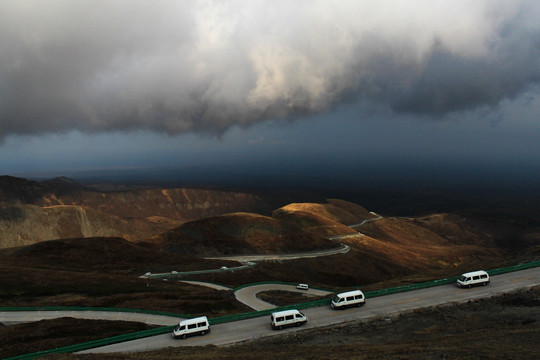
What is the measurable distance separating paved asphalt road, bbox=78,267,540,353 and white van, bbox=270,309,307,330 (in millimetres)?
681

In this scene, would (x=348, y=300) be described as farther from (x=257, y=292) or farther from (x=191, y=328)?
(x=257, y=292)

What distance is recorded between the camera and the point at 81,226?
646 feet

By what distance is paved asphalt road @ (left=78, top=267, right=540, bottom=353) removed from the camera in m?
31.3

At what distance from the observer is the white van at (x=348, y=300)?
3712cm

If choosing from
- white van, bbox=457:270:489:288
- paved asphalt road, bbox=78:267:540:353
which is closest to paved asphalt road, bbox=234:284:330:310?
paved asphalt road, bbox=78:267:540:353

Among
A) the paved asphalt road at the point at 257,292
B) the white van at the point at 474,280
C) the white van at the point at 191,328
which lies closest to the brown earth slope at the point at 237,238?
the paved asphalt road at the point at 257,292

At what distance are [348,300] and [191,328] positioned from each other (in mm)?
17846

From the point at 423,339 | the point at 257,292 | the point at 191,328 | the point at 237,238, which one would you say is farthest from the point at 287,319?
the point at 237,238

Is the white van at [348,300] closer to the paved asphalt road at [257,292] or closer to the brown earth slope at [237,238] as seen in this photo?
the paved asphalt road at [257,292]

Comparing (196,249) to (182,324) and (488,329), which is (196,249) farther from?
(488,329)

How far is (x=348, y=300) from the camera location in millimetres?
37500

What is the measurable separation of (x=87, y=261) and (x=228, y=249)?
149 feet

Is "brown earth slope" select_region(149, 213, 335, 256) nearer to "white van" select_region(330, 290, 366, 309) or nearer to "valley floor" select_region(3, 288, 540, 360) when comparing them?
"white van" select_region(330, 290, 366, 309)

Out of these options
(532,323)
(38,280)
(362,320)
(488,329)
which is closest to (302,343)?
(362,320)
